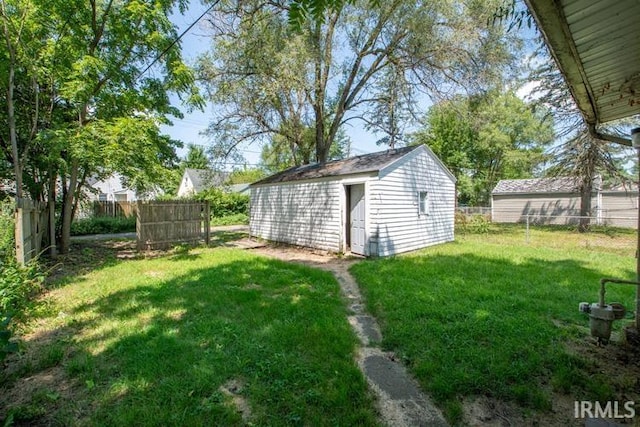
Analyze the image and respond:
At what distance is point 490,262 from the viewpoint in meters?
7.64

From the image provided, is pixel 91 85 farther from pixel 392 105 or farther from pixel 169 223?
pixel 392 105

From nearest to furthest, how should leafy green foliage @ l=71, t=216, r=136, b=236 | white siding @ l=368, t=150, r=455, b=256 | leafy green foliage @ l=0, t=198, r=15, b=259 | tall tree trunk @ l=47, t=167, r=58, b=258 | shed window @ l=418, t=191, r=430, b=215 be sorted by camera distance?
1. leafy green foliage @ l=0, t=198, r=15, b=259
2. tall tree trunk @ l=47, t=167, r=58, b=258
3. white siding @ l=368, t=150, r=455, b=256
4. shed window @ l=418, t=191, r=430, b=215
5. leafy green foliage @ l=71, t=216, r=136, b=236

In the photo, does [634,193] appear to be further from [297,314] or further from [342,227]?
[297,314]

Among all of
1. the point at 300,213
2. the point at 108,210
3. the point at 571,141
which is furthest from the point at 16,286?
the point at 571,141

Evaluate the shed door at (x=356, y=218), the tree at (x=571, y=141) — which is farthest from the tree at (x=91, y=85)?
the tree at (x=571, y=141)

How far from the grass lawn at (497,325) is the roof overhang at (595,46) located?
8.51ft

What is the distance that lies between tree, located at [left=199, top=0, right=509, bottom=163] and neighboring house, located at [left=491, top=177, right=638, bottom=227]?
1162 centimetres

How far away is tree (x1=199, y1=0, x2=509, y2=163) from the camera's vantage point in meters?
10.1

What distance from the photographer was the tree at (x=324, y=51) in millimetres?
10055

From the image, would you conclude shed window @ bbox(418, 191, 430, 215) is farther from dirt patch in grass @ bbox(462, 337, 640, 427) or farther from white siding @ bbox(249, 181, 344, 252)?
dirt patch in grass @ bbox(462, 337, 640, 427)

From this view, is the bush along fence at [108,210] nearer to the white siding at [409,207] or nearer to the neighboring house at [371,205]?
the neighboring house at [371,205]

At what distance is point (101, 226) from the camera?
54.3 ft

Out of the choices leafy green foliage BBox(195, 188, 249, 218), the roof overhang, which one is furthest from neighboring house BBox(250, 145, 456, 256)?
leafy green foliage BBox(195, 188, 249, 218)

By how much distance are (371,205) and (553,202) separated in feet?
64.6
